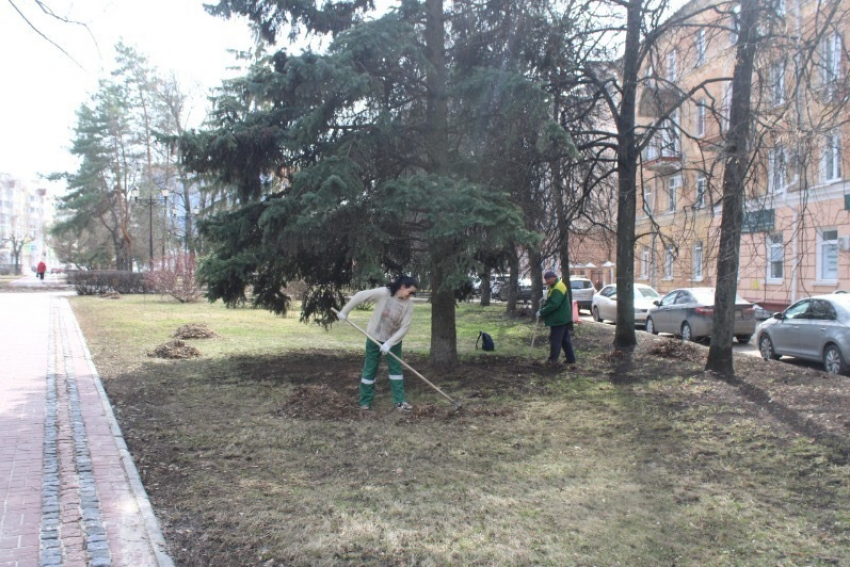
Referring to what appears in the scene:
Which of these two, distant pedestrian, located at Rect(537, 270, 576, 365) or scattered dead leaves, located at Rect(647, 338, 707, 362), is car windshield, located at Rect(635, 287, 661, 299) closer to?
scattered dead leaves, located at Rect(647, 338, 707, 362)

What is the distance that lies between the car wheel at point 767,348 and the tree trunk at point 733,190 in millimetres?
3910

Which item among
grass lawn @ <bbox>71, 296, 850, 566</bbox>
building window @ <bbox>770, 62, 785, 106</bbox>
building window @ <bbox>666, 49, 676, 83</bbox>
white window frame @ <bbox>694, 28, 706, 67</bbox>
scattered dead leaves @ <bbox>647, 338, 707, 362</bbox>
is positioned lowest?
grass lawn @ <bbox>71, 296, 850, 566</bbox>

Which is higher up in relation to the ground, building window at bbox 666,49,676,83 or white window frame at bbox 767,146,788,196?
building window at bbox 666,49,676,83

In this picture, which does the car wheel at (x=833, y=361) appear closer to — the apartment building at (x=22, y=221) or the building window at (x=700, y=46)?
the building window at (x=700, y=46)

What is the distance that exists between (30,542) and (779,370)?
951 cm

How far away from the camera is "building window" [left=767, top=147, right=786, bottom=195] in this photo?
728 centimetres

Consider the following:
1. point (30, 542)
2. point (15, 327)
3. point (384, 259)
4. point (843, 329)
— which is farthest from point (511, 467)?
point (15, 327)

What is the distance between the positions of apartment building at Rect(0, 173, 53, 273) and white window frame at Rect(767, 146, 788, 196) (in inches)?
3483

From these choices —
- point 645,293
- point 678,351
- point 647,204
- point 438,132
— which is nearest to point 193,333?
point 438,132

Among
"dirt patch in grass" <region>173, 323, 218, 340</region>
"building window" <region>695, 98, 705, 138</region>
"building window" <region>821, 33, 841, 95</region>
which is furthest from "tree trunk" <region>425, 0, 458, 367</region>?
"dirt patch in grass" <region>173, 323, 218, 340</region>

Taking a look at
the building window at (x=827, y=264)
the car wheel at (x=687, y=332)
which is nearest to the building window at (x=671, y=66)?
the car wheel at (x=687, y=332)

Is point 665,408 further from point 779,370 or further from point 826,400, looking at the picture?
point 779,370

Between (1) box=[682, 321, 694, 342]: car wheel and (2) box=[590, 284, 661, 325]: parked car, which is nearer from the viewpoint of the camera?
(1) box=[682, 321, 694, 342]: car wheel

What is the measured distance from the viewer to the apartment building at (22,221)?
88.7 meters
